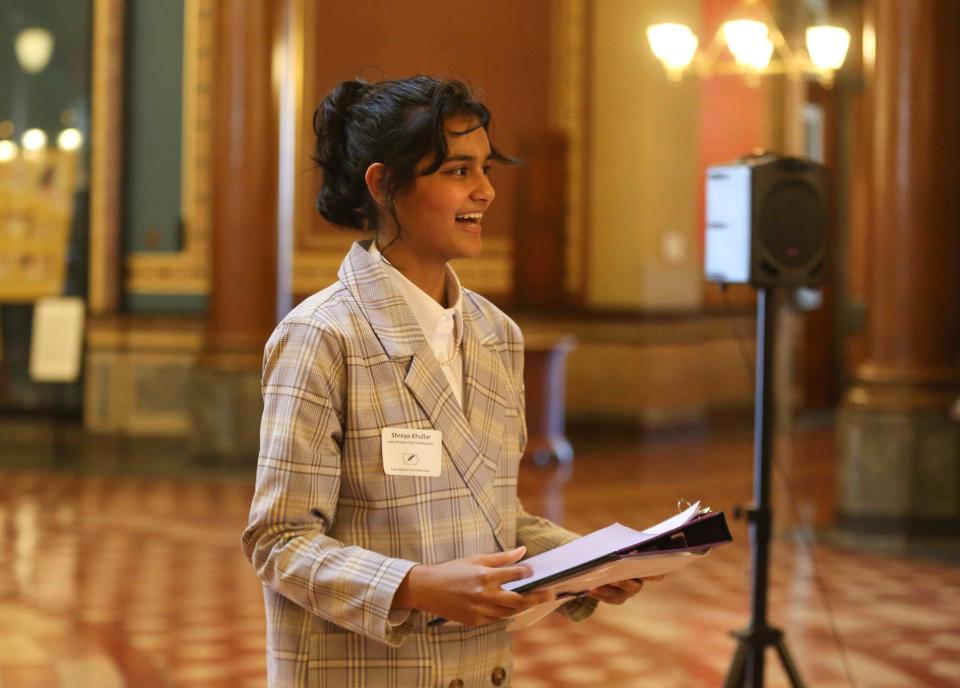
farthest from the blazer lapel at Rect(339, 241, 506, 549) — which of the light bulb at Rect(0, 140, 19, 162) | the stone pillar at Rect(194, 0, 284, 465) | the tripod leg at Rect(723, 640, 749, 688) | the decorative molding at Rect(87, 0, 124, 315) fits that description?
the light bulb at Rect(0, 140, 19, 162)

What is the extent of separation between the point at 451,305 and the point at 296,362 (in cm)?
25

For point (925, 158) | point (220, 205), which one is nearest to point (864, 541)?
point (925, 158)

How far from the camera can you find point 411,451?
1.65 m

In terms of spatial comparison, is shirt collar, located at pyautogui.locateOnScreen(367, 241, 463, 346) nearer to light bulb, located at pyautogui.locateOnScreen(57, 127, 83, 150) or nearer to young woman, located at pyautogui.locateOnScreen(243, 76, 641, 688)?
young woman, located at pyautogui.locateOnScreen(243, 76, 641, 688)

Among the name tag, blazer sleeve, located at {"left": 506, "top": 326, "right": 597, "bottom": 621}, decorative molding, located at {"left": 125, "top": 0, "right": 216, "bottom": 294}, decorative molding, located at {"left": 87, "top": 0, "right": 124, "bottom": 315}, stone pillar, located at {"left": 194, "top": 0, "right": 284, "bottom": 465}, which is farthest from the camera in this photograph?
decorative molding, located at {"left": 87, "top": 0, "right": 124, "bottom": 315}

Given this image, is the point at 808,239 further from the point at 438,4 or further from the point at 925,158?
the point at 438,4

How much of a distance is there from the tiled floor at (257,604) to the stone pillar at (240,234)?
0.58 metres

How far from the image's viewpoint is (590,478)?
846 centimetres

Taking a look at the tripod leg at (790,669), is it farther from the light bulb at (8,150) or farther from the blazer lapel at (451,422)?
the light bulb at (8,150)

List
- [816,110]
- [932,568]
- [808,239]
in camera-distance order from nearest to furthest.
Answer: [808,239] < [932,568] < [816,110]

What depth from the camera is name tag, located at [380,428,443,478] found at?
1638 millimetres

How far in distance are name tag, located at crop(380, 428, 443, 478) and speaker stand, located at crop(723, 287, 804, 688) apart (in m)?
2.18

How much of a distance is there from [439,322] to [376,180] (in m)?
0.19

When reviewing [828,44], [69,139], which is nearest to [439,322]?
[828,44]
